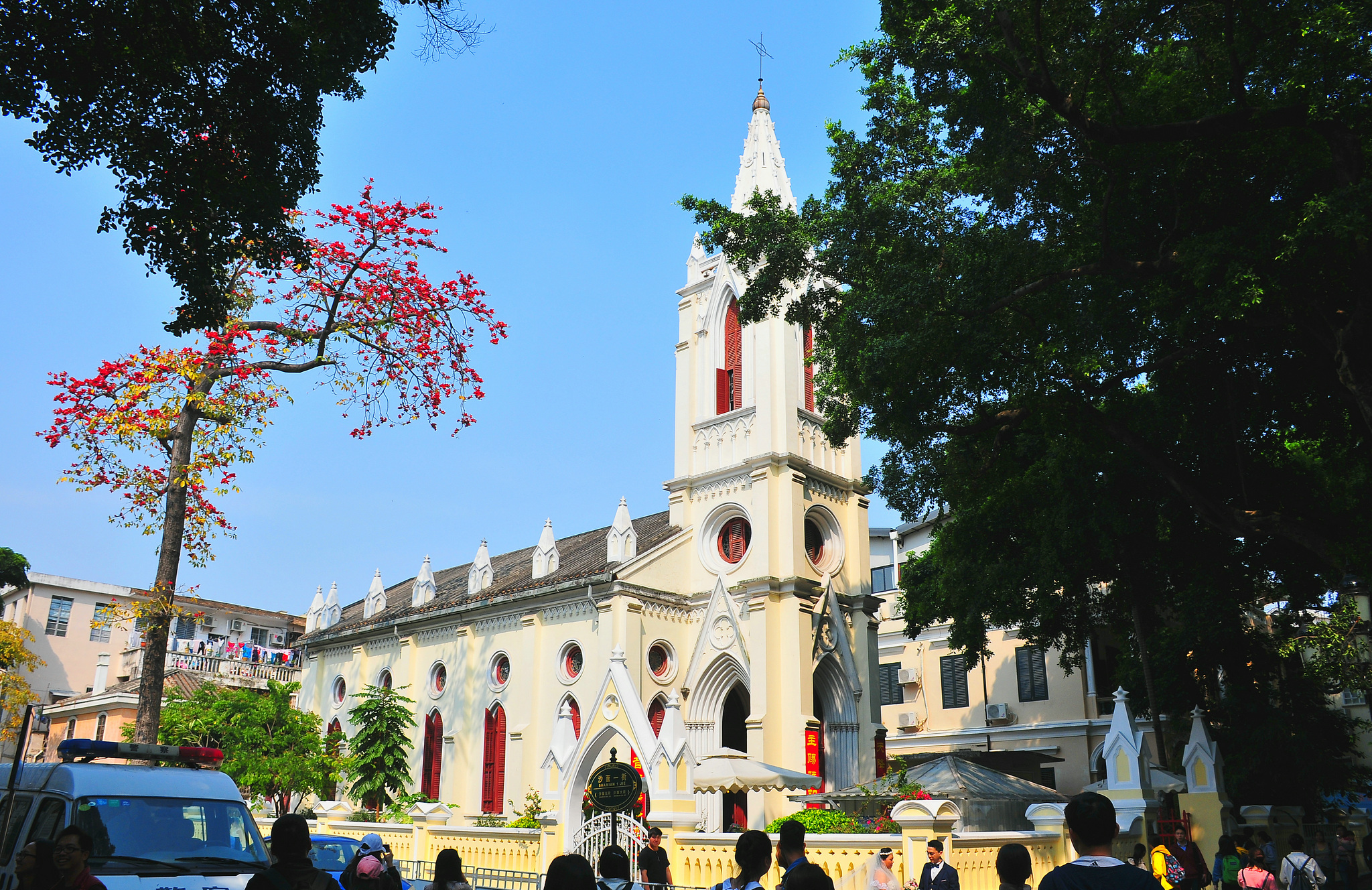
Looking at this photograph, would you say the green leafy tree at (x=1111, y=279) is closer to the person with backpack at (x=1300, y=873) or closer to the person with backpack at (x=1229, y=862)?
the person with backpack at (x=1300, y=873)

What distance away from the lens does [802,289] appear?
29.8 meters

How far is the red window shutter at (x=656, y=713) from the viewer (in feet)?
86.9

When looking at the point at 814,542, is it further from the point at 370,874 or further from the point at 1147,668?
the point at 370,874

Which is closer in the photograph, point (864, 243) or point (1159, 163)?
point (1159, 163)

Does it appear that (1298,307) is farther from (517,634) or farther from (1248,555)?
(517,634)

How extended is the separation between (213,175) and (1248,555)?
1964cm

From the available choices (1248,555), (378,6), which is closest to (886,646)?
(1248,555)

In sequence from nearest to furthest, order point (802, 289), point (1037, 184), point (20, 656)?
point (1037, 184), point (802, 289), point (20, 656)

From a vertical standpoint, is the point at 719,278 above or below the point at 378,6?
above

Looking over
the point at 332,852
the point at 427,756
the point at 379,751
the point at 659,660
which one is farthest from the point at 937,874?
the point at 427,756

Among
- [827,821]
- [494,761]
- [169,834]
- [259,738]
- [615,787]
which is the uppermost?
[259,738]

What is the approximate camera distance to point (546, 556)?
3138 cm

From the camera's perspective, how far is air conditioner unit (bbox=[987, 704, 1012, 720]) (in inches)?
1344

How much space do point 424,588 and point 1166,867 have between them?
29233 mm
